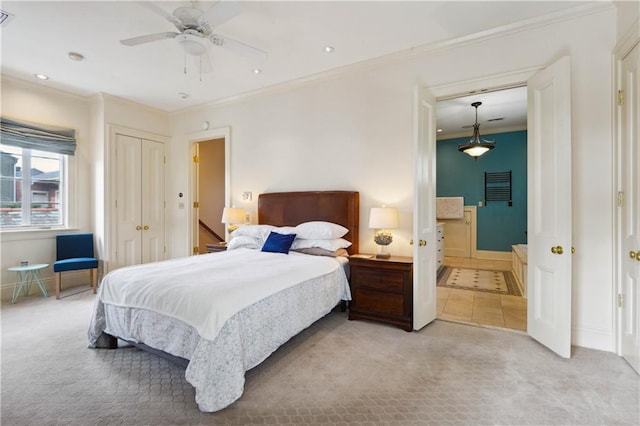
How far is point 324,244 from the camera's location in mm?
3459

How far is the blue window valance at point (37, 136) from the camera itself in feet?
13.0

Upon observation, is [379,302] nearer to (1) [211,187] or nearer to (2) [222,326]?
(2) [222,326]

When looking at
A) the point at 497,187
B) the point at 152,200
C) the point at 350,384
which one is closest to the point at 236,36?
the point at 350,384

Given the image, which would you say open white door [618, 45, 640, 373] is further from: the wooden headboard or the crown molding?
the wooden headboard

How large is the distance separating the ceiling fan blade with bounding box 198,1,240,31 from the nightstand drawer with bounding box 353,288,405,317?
269 centimetres

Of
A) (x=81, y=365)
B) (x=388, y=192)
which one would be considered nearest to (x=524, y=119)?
(x=388, y=192)

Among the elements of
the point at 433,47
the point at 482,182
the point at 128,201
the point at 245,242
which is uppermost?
the point at 433,47

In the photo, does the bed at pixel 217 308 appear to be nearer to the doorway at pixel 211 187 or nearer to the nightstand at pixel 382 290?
the nightstand at pixel 382 290

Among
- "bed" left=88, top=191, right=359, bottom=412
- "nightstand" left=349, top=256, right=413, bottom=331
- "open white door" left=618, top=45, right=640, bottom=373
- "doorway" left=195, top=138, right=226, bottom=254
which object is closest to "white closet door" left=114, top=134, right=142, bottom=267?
"doorway" left=195, top=138, right=226, bottom=254

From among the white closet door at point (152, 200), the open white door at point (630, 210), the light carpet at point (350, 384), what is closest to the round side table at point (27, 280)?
the white closet door at point (152, 200)

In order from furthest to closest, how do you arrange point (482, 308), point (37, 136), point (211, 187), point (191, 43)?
point (211, 187)
point (37, 136)
point (482, 308)
point (191, 43)

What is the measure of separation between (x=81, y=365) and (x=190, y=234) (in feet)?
10.3

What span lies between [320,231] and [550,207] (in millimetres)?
2168

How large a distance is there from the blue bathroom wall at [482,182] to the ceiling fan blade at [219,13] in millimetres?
6074
